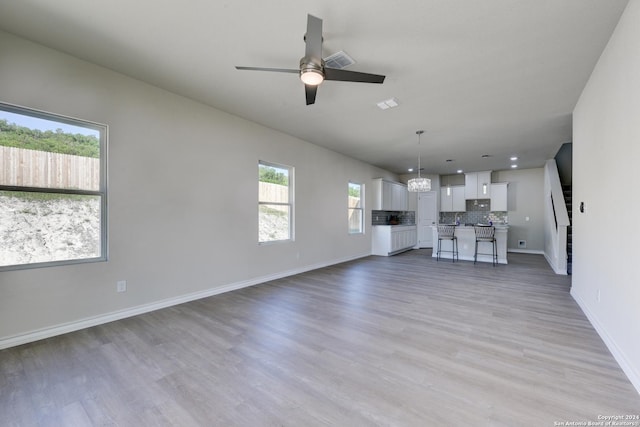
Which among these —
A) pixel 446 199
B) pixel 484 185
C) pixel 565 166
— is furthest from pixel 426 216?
pixel 565 166

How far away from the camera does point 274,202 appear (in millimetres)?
4891

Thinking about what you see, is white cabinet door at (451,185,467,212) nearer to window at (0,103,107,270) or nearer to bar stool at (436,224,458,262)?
bar stool at (436,224,458,262)

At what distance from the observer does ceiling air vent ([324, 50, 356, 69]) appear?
2.57 m

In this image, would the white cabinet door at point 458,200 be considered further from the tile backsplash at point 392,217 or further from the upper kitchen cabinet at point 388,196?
the upper kitchen cabinet at point 388,196

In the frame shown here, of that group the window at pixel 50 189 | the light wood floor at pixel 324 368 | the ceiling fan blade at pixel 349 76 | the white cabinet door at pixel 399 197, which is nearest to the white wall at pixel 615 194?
the light wood floor at pixel 324 368

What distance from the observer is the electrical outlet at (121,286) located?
2.99 meters

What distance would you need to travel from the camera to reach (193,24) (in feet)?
7.30

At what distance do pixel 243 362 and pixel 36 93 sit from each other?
312 cm

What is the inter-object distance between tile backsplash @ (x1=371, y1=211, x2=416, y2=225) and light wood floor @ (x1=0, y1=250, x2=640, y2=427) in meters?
4.74

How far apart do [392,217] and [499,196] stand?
339cm

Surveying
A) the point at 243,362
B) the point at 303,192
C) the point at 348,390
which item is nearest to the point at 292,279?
the point at 303,192

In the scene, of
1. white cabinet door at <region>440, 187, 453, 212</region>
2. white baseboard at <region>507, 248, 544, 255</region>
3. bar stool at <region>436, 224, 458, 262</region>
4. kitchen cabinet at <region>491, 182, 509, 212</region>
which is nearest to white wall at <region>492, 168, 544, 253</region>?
white baseboard at <region>507, 248, 544, 255</region>

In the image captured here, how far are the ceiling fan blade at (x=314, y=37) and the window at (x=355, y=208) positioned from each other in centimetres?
506

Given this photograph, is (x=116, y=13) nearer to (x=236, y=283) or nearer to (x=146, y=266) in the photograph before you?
(x=146, y=266)
